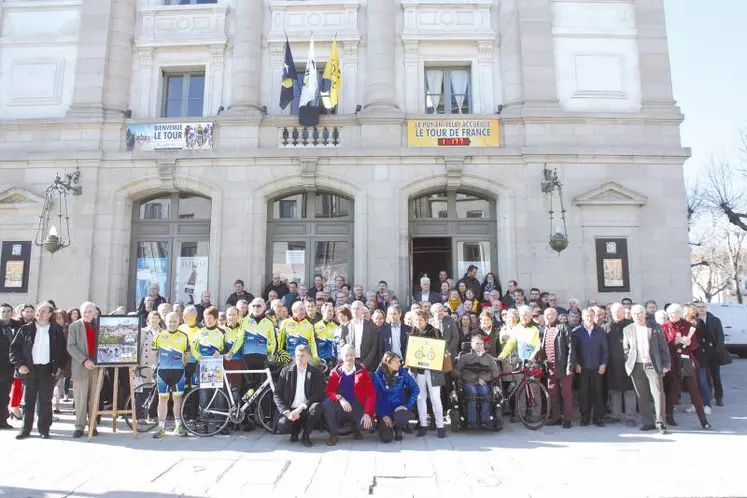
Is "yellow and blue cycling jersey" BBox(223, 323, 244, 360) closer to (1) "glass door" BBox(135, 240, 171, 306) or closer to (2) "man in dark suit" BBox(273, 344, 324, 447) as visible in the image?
(2) "man in dark suit" BBox(273, 344, 324, 447)

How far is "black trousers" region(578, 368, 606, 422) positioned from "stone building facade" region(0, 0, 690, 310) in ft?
16.8

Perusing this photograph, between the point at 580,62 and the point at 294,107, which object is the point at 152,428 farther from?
the point at 580,62

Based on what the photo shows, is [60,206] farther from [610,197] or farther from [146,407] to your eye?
[610,197]

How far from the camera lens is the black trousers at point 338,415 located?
7855 millimetres

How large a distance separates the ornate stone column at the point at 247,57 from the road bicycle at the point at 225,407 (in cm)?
889

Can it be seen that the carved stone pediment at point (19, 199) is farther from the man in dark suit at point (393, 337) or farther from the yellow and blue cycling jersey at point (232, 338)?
the man in dark suit at point (393, 337)

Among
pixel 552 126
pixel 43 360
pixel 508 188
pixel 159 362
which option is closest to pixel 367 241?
pixel 508 188

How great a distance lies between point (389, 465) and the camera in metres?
6.73

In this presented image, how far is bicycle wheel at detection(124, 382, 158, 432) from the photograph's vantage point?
8.92 m

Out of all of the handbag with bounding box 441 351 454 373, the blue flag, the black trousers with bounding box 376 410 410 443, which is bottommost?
the black trousers with bounding box 376 410 410 443

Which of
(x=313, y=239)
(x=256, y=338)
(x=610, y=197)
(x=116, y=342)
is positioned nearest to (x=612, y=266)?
(x=610, y=197)

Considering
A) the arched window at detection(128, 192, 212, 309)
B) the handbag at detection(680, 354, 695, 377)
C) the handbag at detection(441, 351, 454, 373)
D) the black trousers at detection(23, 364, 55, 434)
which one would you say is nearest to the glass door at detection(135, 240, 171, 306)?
the arched window at detection(128, 192, 212, 309)

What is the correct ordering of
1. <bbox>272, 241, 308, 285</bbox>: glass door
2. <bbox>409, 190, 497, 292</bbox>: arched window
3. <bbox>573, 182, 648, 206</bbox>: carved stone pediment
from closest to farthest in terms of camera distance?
<bbox>573, 182, 648, 206</bbox>: carved stone pediment
<bbox>272, 241, 308, 285</bbox>: glass door
<bbox>409, 190, 497, 292</bbox>: arched window

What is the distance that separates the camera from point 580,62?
1550 cm
